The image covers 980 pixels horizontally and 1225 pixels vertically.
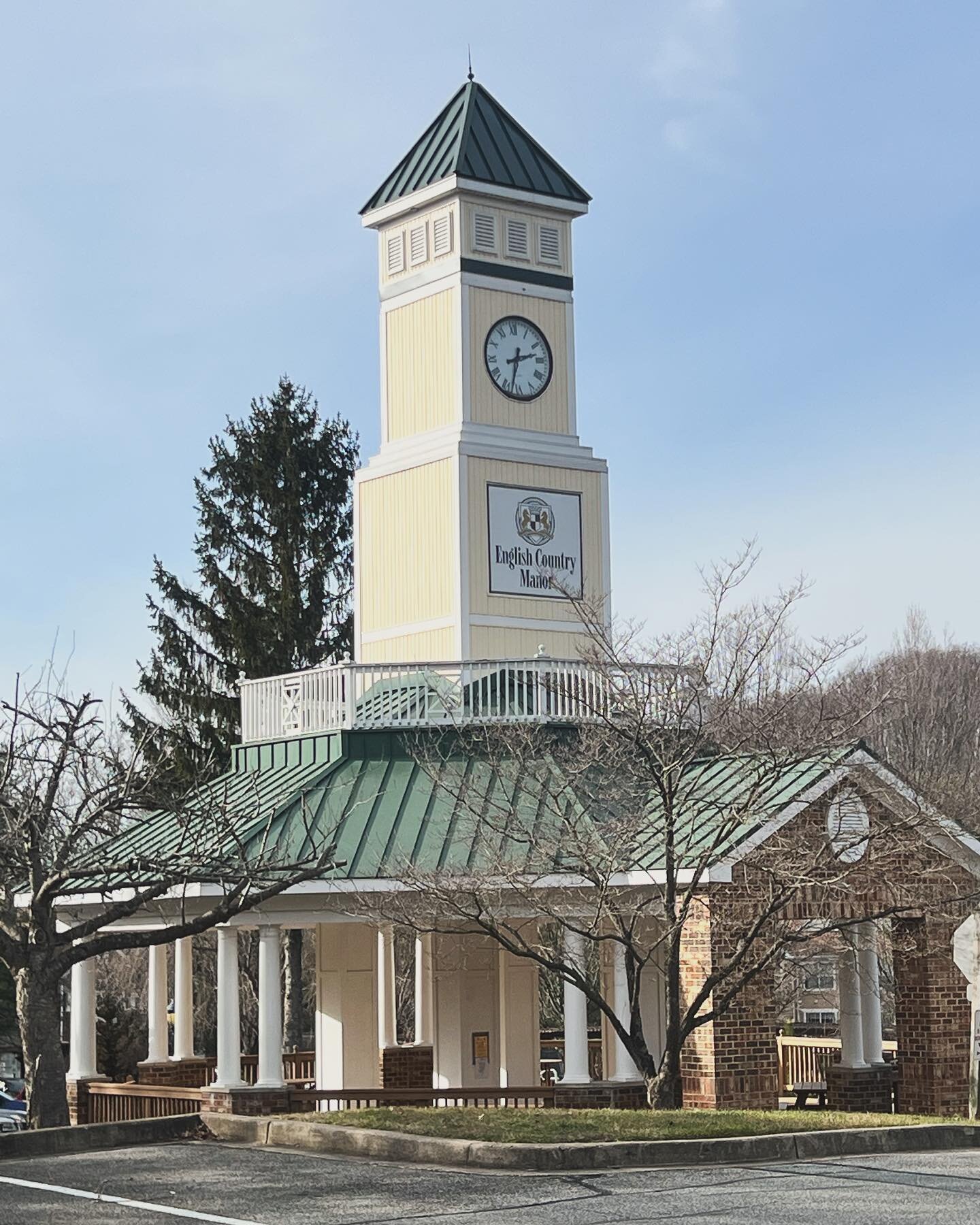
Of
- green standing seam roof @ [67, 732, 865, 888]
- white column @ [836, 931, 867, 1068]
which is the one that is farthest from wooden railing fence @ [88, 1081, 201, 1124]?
white column @ [836, 931, 867, 1068]

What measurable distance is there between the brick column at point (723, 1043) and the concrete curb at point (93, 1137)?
5.75 metres

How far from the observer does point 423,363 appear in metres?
29.0

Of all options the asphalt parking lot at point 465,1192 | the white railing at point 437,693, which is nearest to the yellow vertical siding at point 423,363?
the white railing at point 437,693

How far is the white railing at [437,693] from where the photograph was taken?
24.5 meters

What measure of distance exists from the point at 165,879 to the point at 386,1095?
192 inches

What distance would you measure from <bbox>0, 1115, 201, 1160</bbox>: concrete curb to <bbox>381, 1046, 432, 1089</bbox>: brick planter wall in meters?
9.73

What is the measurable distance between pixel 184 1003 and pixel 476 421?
31.4 feet

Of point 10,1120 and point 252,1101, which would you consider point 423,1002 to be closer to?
point 252,1101

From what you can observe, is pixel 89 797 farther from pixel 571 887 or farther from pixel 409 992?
pixel 409 992

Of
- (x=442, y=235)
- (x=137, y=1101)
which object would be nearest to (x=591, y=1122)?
(x=137, y=1101)

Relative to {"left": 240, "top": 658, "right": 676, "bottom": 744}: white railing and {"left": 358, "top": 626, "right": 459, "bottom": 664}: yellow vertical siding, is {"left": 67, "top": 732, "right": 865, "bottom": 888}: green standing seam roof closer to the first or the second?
{"left": 240, "top": 658, "right": 676, "bottom": 744}: white railing

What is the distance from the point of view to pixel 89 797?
754 inches

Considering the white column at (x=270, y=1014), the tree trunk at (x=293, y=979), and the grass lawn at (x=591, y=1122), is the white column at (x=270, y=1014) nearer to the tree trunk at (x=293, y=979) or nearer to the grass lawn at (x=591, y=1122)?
the grass lawn at (x=591, y=1122)

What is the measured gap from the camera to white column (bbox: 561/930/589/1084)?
71.7ft
